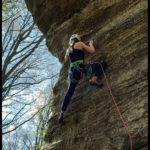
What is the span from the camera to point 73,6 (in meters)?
6.55

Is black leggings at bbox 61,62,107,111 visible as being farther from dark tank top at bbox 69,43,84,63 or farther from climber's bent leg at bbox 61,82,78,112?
dark tank top at bbox 69,43,84,63

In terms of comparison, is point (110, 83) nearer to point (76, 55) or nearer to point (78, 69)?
point (78, 69)

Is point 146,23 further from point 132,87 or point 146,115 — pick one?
point 146,115

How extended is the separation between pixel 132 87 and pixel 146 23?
5.16ft

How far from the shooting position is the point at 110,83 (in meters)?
4.46

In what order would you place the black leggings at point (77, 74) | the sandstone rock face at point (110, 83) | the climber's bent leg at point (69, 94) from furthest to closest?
the climber's bent leg at point (69, 94) < the black leggings at point (77, 74) < the sandstone rock face at point (110, 83)

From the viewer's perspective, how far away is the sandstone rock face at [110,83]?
3709 mm

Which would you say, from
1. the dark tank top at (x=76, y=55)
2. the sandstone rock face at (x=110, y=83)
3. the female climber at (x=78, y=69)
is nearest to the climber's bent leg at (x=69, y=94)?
the female climber at (x=78, y=69)

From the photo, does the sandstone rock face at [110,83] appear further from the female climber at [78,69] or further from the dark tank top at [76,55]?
the dark tank top at [76,55]

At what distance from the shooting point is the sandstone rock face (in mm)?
3709

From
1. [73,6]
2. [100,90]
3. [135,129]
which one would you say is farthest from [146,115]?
[73,6]

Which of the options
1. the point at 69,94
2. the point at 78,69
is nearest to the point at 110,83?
the point at 78,69

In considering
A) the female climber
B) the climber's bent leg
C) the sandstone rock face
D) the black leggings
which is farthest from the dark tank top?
the climber's bent leg

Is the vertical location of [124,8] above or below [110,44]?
above
